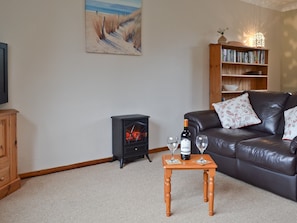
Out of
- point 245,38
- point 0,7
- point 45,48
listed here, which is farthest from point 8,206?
point 245,38

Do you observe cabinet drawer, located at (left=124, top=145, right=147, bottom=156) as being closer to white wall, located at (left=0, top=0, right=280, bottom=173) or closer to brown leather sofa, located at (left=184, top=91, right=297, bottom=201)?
white wall, located at (left=0, top=0, right=280, bottom=173)

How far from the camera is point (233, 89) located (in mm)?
4863

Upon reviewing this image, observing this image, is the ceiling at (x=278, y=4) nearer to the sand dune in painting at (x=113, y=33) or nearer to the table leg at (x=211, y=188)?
the sand dune in painting at (x=113, y=33)

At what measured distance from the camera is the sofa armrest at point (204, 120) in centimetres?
343

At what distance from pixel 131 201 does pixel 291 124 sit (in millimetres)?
1830

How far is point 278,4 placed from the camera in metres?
5.73

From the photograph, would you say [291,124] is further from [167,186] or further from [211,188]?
[167,186]

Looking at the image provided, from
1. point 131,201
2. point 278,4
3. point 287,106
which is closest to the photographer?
point 131,201

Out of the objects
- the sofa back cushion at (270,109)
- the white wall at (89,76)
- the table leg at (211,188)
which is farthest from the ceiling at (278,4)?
the table leg at (211,188)

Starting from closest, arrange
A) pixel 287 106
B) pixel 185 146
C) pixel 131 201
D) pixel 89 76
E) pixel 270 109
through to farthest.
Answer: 1. pixel 185 146
2. pixel 131 201
3. pixel 287 106
4. pixel 270 109
5. pixel 89 76

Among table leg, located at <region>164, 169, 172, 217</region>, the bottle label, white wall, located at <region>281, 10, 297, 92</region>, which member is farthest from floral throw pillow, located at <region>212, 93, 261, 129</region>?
white wall, located at <region>281, 10, 297, 92</region>

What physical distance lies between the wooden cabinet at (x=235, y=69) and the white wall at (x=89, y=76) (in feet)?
0.54

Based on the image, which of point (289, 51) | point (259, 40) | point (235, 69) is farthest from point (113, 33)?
point (289, 51)

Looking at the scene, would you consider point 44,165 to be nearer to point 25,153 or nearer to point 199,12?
point 25,153
